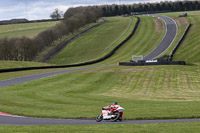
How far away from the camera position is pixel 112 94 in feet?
109

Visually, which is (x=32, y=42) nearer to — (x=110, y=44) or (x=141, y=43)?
(x=110, y=44)

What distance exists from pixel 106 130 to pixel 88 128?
3.90 feet

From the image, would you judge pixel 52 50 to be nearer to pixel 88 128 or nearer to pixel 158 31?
pixel 158 31

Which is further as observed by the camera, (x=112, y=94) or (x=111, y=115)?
(x=112, y=94)

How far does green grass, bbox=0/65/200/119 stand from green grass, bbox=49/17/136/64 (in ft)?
162

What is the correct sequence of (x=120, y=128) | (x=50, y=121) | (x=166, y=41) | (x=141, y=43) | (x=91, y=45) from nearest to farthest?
(x=120, y=128) < (x=50, y=121) < (x=166, y=41) < (x=141, y=43) < (x=91, y=45)

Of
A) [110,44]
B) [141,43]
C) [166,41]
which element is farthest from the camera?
[110,44]

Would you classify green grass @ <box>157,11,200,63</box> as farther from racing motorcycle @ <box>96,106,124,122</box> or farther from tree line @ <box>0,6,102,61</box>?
racing motorcycle @ <box>96,106,124,122</box>

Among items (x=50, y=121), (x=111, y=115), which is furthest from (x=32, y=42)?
(x=111, y=115)

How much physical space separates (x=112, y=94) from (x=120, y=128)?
1756cm

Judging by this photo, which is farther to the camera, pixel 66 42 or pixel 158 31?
pixel 66 42

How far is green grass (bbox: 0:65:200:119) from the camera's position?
2128 centimetres

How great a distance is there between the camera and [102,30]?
146500mm

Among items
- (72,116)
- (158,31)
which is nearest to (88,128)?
(72,116)
